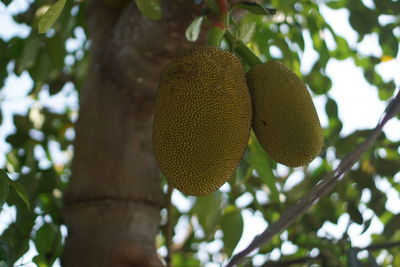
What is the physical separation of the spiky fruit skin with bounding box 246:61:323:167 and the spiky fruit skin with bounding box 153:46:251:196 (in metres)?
0.05

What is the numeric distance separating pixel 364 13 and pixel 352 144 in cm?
40

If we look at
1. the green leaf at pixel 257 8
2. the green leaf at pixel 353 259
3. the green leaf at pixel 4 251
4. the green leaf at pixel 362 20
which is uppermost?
the green leaf at pixel 257 8

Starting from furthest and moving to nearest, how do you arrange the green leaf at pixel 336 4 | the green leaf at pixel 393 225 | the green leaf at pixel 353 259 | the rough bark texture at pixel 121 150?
the green leaf at pixel 336 4, the green leaf at pixel 393 225, the rough bark texture at pixel 121 150, the green leaf at pixel 353 259

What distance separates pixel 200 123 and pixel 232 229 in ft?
1.82

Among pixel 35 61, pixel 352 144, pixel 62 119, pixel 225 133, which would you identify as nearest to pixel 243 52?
pixel 225 133

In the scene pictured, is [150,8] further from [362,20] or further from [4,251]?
[362,20]

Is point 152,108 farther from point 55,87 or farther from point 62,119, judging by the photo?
point 62,119

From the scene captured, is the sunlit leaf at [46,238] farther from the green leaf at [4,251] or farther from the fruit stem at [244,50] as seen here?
the fruit stem at [244,50]

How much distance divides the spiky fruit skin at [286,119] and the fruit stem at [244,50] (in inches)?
4.7

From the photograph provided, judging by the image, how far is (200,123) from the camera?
0.99 meters

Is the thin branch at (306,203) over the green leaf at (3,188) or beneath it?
over

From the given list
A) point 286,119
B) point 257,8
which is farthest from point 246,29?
point 286,119

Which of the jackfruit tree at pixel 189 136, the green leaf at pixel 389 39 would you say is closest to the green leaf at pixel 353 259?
the jackfruit tree at pixel 189 136

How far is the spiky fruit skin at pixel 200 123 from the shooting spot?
3.20ft
